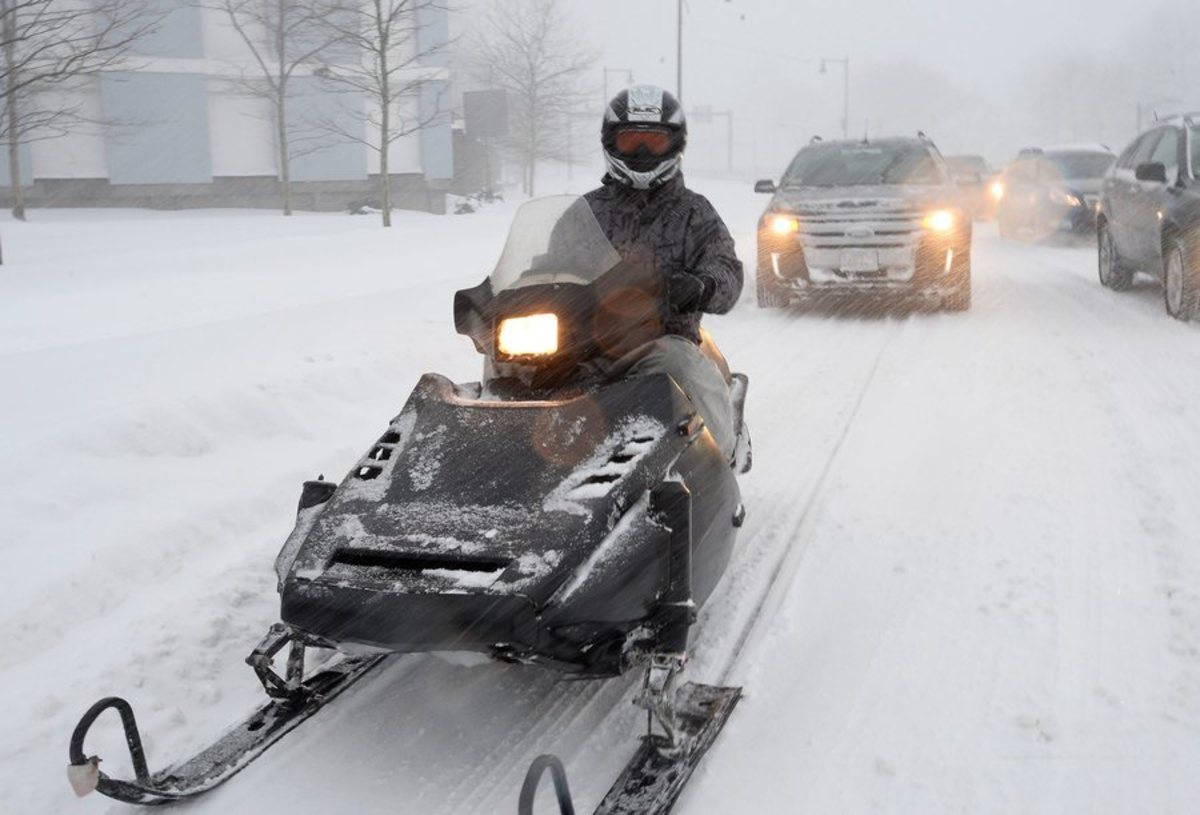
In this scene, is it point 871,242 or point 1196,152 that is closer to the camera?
point 1196,152

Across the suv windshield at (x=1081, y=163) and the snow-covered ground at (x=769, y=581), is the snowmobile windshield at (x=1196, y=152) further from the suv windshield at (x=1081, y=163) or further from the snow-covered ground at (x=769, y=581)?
the suv windshield at (x=1081, y=163)

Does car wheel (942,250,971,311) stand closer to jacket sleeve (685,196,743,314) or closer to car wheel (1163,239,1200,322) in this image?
car wheel (1163,239,1200,322)

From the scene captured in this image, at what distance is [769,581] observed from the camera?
398cm

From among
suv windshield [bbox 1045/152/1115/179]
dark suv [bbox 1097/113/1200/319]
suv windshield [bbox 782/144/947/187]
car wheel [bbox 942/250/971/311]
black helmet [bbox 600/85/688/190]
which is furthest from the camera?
suv windshield [bbox 1045/152/1115/179]

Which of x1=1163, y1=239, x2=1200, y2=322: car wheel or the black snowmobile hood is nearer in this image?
the black snowmobile hood

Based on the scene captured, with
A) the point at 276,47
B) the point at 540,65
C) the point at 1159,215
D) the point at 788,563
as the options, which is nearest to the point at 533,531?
the point at 788,563

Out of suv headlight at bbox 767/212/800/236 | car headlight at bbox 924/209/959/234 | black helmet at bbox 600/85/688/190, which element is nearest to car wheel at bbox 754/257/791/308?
suv headlight at bbox 767/212/800/236

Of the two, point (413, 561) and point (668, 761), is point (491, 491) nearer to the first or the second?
point (413, 561)

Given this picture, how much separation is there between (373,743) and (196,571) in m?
1.55

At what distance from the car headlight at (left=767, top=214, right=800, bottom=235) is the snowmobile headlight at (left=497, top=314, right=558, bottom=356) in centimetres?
735

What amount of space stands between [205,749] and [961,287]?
340 inches

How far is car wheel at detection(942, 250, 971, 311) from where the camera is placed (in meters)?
9.86

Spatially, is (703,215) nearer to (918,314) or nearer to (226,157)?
(918,314)

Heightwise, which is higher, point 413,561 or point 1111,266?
point 1111,266
